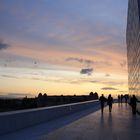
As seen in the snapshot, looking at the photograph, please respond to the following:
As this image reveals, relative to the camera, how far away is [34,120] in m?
22.1

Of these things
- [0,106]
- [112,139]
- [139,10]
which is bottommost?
[112,139]

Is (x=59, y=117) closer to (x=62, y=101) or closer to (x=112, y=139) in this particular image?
(x=112, y=139)

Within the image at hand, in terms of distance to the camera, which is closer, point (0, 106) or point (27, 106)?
point (0, 106)

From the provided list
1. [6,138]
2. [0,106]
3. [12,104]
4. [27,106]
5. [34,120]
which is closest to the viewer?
[6,138]

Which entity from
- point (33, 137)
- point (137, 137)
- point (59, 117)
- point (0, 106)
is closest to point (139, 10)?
point (59, 117)

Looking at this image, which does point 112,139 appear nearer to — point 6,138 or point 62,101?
point 6,138

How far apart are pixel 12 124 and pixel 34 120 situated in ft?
13.0

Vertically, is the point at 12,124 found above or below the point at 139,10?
below

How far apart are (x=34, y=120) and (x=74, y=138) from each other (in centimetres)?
568

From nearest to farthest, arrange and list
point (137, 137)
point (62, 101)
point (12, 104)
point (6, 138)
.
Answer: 1. point (6, 138)
2. point (137, 137)
3. point (12, 104)
4. point (62, 101)

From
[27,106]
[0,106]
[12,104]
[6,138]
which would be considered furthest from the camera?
[27,106]

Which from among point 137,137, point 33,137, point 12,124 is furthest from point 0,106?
point 137,137

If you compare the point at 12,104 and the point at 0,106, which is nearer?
the point at 0,106

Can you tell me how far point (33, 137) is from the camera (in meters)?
16.8
